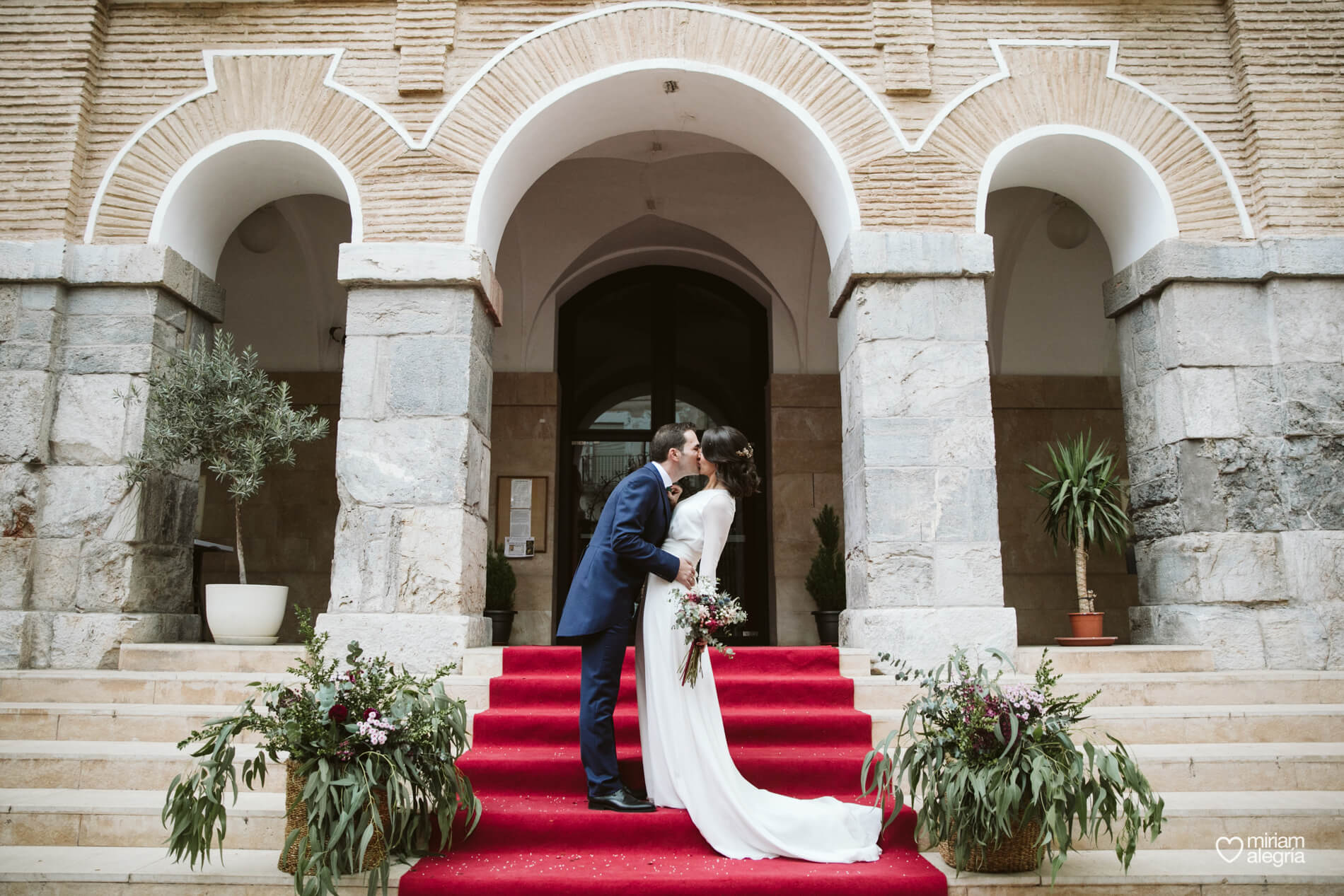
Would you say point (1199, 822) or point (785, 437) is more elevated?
point (785, 437)

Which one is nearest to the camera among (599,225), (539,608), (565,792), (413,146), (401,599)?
(565,792)

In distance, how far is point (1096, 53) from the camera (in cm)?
644

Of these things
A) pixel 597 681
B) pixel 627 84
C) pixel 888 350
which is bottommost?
pixel 597 681

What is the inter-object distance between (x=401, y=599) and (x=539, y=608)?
10.5 ft

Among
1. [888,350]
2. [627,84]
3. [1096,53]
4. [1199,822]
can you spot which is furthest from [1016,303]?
[1199,822]

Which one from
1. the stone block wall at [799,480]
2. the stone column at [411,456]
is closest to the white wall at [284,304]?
the stone column at [411,456]

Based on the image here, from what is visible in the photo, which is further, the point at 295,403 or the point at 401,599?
the point at 295,403

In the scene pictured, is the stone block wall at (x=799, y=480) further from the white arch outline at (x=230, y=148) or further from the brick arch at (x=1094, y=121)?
the white arch outline at (x=230, y=148)

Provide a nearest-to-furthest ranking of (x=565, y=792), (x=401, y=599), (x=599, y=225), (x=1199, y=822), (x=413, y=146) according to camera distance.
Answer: (x=1199, y=822)
(x=565, y=792)
(x=401, y=599)
(x=413, y=146)
(x=599, y=225)

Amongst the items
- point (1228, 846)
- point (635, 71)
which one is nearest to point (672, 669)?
point (1228, 846)

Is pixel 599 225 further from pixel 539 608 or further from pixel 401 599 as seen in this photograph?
pixel 401 599

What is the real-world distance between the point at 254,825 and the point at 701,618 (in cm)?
204

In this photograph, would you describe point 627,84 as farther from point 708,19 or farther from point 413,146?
point 413,146

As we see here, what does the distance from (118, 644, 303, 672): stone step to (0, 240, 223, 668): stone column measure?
214mm
